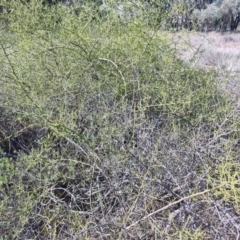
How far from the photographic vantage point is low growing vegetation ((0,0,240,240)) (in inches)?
66.8

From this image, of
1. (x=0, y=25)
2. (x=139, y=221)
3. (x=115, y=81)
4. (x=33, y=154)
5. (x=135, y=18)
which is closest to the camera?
(x=139, y=221)

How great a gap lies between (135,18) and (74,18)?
451 mm

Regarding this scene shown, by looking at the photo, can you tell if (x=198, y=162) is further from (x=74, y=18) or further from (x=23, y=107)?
(x=74, y=18)

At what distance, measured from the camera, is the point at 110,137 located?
1875 mm

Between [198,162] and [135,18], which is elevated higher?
[135,18]

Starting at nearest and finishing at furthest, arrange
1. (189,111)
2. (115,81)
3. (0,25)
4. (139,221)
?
(139,221) → (189,111) → (115,81) → (0,25)

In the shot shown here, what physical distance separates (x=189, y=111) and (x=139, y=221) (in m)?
0.82

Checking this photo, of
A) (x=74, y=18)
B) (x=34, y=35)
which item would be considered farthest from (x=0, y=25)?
(x=74, y=18)

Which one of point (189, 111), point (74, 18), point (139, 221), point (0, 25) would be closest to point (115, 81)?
point (189, 111)

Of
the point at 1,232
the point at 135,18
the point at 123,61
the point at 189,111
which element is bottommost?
the point at 1,232

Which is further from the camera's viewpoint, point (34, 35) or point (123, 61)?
point (34, 35)

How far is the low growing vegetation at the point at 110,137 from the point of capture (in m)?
1.70

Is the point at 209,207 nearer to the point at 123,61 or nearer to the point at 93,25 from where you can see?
the point at 123,61

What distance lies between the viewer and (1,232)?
5.56 feet
